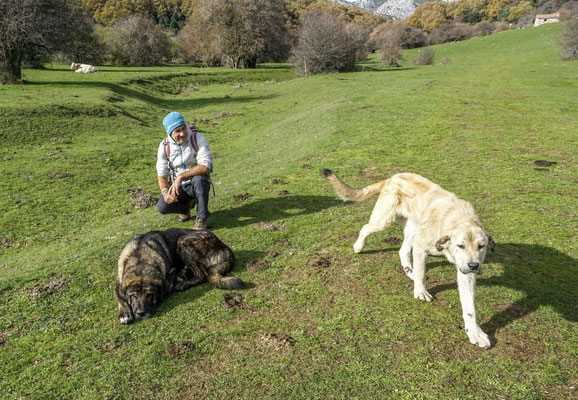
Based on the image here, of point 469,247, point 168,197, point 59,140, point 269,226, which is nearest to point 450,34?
point 59,140

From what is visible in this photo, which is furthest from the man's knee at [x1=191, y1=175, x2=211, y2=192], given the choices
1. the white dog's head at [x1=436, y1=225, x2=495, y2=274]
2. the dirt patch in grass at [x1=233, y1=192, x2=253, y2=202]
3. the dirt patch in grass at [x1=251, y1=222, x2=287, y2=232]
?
the white dog's head at [x1=436, y1=225, x2=495, y2=274]

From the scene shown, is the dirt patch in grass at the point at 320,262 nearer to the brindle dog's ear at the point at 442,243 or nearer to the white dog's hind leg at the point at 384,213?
the white dog's hind leg at the point at 384,213

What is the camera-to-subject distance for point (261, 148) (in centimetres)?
1958

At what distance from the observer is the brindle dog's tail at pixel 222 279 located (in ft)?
21.0

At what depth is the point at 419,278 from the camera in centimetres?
587

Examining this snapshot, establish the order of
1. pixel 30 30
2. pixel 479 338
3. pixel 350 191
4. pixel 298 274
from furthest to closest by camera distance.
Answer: pixel 30 30 → pixel 350 191 → pixel 298 274 → pixel 479 338

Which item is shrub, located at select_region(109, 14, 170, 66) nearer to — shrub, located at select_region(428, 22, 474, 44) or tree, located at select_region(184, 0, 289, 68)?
tree, located at select_region(184, 0, 289, 68)

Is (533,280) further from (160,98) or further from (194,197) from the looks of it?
(160,98)

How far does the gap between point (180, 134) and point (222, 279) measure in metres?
4.18

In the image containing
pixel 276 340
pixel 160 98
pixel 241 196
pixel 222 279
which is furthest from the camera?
pixel 160 98

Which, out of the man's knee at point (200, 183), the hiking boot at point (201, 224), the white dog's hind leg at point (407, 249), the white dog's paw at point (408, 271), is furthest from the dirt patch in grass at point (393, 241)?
the man's knee at point (200, 183)

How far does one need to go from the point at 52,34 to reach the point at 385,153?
31951 mm

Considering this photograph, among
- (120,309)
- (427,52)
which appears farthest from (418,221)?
(427,52)

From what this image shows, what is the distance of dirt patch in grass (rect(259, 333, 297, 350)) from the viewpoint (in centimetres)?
509
